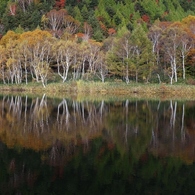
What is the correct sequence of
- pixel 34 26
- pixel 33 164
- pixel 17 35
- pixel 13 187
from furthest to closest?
pixel 34 26, pixel 17 35, pixel 33 164, pixel 13 187

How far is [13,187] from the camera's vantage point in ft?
32.4

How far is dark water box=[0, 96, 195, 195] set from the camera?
33.3 feet

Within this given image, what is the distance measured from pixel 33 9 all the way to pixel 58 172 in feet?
303

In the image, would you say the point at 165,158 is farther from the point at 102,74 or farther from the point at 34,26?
the point at 34,26

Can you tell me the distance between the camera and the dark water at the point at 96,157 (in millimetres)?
10141

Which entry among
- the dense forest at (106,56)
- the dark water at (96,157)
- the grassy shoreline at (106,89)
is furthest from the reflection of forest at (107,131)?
the dense forest at (106,56)

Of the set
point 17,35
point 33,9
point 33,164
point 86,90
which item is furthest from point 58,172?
point 33,9

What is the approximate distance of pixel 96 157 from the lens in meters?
13.2

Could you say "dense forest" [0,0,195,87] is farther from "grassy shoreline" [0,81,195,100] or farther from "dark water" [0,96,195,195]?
"dark water" [0,96,195,195]

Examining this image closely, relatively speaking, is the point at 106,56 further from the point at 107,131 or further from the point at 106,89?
the point at 107,131

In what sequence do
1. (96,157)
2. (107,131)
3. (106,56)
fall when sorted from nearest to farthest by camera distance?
1. (96,157)
2. (107,131)
3. (106,56)

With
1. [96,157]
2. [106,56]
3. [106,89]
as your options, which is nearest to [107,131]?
[96,157]

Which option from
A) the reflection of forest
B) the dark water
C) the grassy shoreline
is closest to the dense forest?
the grassy shoreline

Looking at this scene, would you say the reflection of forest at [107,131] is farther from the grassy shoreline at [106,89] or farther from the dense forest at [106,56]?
the dense forest at [106,56]
